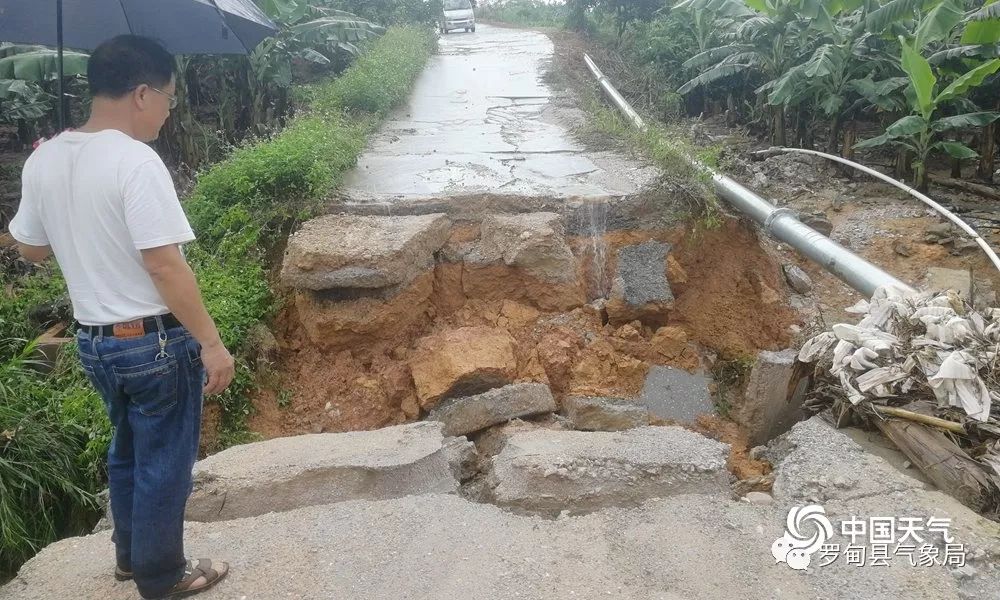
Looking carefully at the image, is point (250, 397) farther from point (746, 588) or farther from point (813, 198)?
point (813, 198)

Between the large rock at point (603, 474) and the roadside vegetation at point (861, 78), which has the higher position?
the roadside vegetation at point (861, 78)

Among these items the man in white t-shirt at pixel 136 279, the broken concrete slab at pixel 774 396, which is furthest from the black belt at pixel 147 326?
the broken concrete slab at pixel 774 396

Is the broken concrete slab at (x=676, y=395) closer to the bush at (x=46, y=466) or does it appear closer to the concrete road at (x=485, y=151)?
the concrete road at (x=485, y=151)

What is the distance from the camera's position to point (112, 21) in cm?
326

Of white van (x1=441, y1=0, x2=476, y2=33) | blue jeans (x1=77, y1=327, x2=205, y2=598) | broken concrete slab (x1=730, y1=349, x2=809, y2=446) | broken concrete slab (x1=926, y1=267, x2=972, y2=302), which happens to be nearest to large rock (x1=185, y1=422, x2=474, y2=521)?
blue jeans (x1=77, y1=327, x2=205, y2=598)

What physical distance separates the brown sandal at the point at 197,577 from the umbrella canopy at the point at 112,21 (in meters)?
2.32

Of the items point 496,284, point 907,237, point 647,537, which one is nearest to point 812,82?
point 907,237

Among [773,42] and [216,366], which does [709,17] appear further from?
[216,366]

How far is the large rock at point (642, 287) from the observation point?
16.1ft

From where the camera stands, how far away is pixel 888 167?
810 cm

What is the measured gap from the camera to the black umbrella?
3180 mm

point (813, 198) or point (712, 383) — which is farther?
point (813, 198)

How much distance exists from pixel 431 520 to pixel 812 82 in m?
7.12

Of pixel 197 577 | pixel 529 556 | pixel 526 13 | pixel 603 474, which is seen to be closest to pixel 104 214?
pixel 197 577
